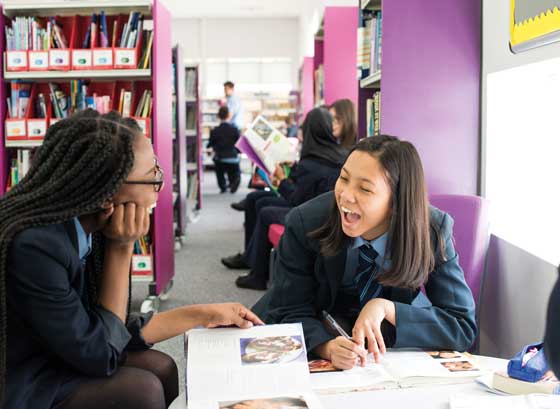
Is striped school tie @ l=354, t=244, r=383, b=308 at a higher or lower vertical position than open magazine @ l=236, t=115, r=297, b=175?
lower

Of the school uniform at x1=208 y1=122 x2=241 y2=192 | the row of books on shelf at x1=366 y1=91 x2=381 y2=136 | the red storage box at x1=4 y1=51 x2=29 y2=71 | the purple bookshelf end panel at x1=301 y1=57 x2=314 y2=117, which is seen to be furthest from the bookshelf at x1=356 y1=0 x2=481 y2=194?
the school uniform at x1=208 y1=122 x2=241 y2=192

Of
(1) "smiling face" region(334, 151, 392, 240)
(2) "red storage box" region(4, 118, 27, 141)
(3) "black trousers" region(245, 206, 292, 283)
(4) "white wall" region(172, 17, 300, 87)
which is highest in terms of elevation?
(4) "white wall" region(172, 17, 300, 87)

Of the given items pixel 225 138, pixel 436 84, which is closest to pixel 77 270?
pixel 436 84

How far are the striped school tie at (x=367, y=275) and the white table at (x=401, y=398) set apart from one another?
0.50m

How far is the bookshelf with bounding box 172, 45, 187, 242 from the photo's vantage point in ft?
17.5

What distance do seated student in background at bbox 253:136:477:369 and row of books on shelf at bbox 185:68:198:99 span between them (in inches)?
205

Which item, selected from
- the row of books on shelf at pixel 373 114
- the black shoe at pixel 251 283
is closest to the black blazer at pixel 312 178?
the row of books on shelf at pixel 373 114

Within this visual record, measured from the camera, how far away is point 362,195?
1.64 m

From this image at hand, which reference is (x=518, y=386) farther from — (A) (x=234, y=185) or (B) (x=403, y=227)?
(A) (x=234, y=185)

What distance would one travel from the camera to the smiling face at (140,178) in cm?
135

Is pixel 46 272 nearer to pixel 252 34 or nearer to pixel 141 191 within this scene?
pixel 141 191

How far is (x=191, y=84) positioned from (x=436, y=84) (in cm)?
448

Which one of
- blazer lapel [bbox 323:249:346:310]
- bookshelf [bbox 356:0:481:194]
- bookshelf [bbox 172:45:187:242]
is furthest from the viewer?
bookshelf [bbox 172:45:187:242]

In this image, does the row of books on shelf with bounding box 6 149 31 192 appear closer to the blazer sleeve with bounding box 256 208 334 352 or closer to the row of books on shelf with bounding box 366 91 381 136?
the row of books on shelf with bounding box 366 91 381 136
